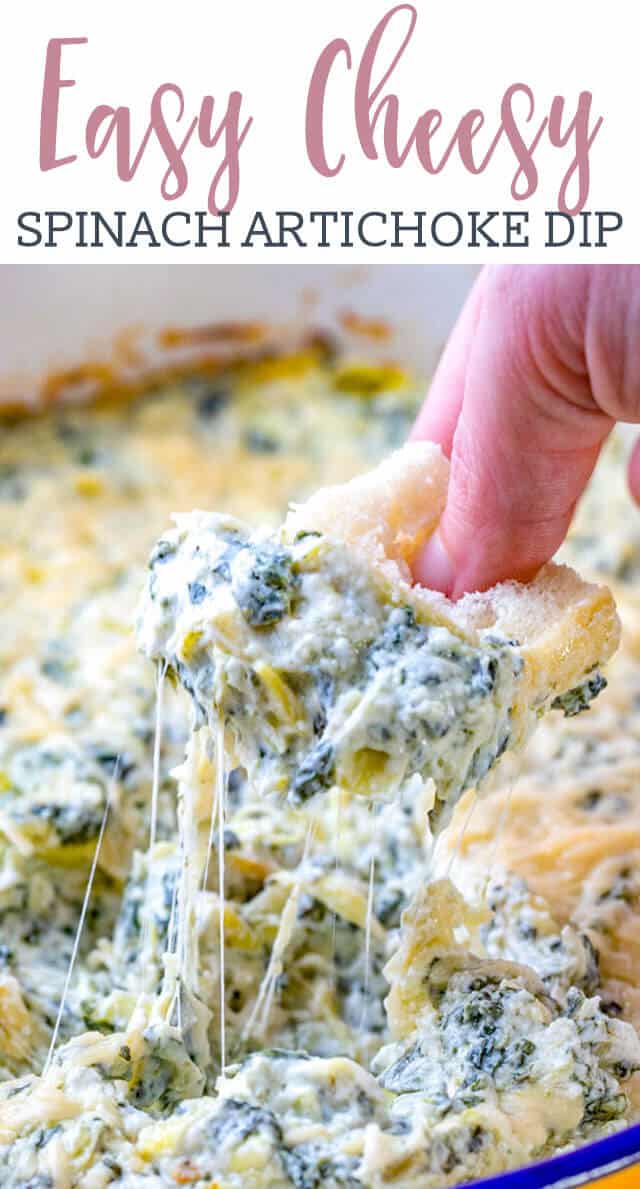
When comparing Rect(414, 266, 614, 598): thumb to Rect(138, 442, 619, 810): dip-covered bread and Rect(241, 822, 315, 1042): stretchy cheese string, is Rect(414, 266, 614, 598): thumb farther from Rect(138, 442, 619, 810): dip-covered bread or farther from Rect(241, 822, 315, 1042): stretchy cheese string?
Rect(241, 822, 315, 1042): stretchy cheese string

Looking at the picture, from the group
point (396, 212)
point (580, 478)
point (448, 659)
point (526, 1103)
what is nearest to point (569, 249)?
point (580, 478)

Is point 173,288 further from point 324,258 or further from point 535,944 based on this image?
point 535,944

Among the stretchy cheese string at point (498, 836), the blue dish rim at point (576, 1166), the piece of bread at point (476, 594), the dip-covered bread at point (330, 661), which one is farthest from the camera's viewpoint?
the stretchy cheese string at point (498, 836)

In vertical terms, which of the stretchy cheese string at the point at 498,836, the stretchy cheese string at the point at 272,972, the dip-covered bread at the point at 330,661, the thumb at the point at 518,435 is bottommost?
the stretchy cheese string at the point at 272,972

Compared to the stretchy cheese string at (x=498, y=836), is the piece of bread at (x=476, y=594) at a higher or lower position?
higher

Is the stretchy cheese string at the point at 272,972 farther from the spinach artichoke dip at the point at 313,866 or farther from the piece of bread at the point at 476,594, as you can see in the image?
the piece of bread at the point at 476,594

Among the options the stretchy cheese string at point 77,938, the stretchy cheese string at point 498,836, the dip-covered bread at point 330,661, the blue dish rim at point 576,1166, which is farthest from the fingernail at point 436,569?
the blue dish rim at point 576,1166
